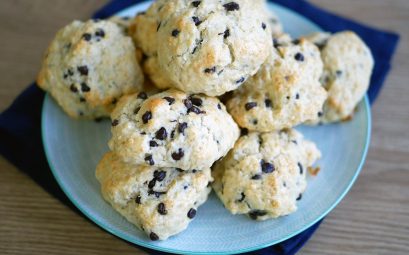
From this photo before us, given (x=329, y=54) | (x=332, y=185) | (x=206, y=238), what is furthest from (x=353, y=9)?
(x=206, y=238)

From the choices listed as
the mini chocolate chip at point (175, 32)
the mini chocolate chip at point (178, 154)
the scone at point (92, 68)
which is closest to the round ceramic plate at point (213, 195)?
the scone at point (92, 68)

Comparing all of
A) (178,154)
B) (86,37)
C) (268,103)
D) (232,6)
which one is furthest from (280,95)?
(86,37)

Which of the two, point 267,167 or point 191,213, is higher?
point 267,167

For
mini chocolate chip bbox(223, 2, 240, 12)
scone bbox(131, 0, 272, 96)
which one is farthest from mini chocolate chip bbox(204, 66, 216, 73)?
mini chocolate chip bbox(223, 2, 240, 12)

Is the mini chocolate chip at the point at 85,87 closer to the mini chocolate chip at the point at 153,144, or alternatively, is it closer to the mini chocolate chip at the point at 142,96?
the mini chocolate chip at the point at 142,96

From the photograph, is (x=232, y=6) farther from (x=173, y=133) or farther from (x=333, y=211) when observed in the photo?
(x=333, y=211)
